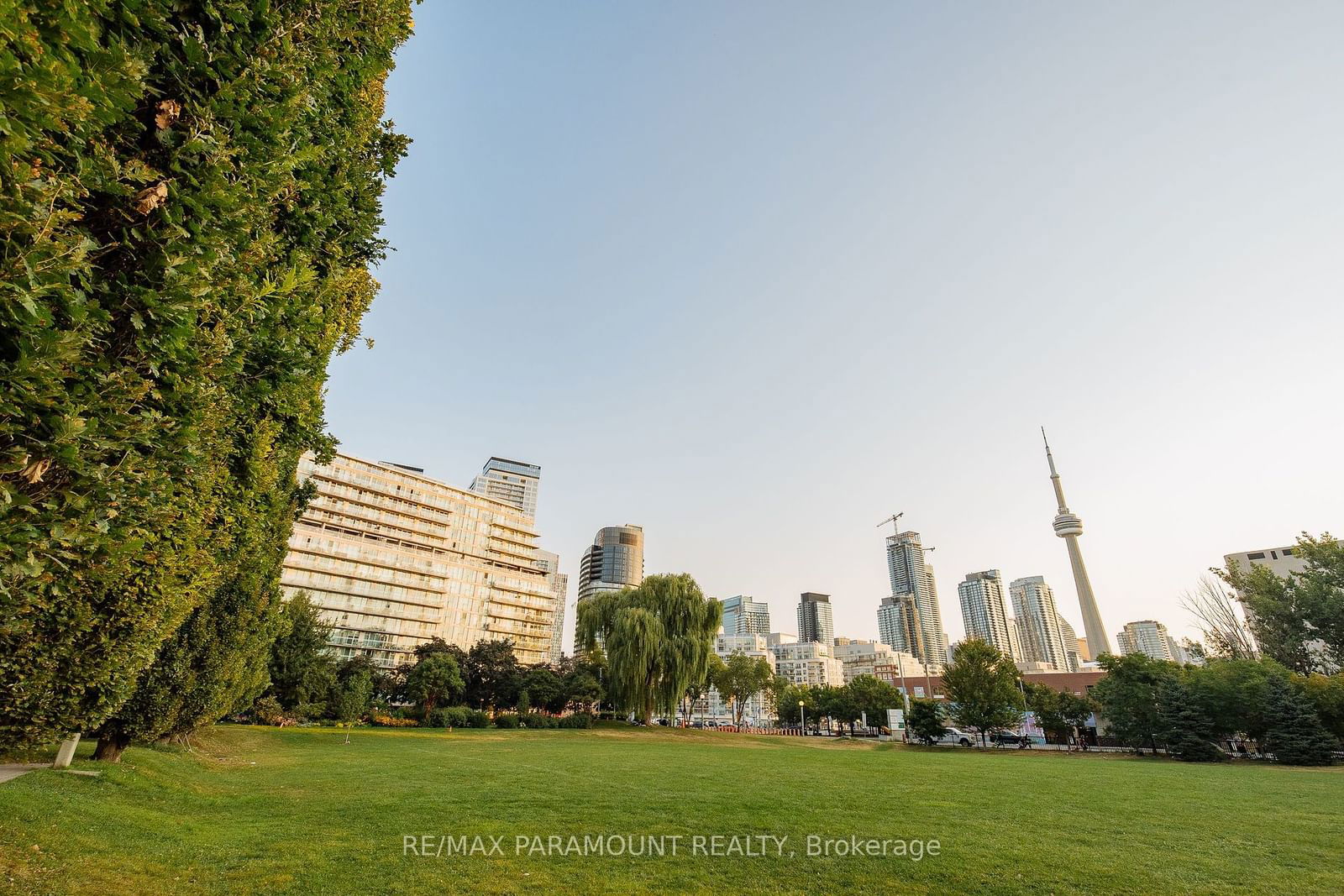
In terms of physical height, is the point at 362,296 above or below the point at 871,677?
above

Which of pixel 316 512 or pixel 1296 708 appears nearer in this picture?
pixel 1296 708

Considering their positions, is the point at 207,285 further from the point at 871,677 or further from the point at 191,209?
the point at 871,677

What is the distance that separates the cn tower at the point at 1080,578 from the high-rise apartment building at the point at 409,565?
88.9 metres

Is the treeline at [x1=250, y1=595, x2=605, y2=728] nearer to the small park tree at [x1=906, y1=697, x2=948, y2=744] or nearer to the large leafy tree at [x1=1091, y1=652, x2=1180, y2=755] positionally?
the small park tree at [x1=906, y1=697, x2=948, y2=744]

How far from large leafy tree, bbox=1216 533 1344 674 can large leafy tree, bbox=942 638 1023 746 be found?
18805mm

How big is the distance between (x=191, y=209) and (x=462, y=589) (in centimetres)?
8348

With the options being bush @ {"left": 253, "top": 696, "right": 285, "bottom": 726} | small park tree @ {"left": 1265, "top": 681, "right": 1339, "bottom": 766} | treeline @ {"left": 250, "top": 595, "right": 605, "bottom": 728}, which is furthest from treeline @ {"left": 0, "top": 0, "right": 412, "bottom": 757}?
small park tree @ {"left": 1265, "top": 681, "right": 1339, "bottom": 766}

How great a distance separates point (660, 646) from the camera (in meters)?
39.2

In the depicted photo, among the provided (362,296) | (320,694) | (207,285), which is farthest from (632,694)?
(207,285)

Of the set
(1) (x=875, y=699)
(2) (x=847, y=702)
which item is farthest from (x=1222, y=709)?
(2) (x=847, y=702)

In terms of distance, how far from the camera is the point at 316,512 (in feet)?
234

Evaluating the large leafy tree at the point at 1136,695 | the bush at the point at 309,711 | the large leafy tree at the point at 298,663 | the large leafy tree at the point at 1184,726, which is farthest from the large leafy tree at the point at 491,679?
the large leafy tree at the point at 1184,726

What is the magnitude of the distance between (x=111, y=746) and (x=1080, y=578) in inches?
4743

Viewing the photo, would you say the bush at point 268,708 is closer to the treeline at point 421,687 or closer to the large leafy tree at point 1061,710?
the treeline at point 421,687
